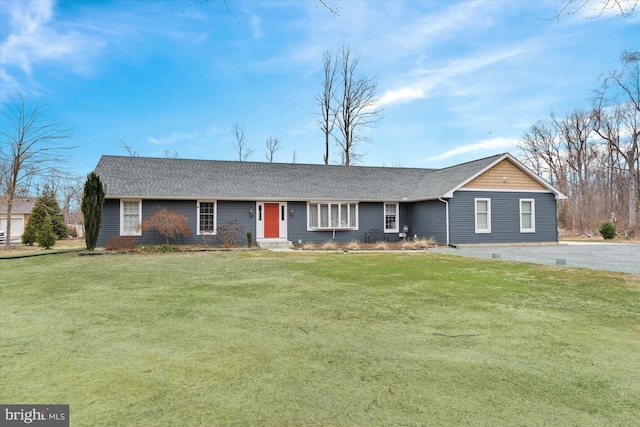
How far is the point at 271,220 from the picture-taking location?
19.1 m

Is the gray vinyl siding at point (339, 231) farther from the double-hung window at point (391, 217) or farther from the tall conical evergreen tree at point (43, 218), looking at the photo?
the tall conical evergreen tree at point (43, 218)

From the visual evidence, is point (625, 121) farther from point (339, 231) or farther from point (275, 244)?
point (275, 244)

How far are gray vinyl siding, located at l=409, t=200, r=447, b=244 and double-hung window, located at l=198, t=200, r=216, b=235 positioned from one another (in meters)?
10.7

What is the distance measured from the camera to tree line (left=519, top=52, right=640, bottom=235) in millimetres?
28594

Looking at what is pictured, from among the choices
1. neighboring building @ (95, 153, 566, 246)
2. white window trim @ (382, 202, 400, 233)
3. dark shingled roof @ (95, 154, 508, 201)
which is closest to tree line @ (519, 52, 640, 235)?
neighboring building @ (95, 153, 566, 246)

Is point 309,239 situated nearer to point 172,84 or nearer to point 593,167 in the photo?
point 172,84

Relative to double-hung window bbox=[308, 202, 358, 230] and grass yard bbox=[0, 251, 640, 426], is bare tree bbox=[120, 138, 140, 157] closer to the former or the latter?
double-hung window bbox=[308, 202, 358, 230]

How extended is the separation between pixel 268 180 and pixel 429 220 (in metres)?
8.96

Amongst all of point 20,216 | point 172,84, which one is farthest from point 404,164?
point 20,216

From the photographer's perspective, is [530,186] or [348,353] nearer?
[348,353]

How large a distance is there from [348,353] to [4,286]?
8.48 metres

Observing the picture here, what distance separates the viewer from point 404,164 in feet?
130

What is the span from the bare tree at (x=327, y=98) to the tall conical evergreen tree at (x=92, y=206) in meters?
20.6

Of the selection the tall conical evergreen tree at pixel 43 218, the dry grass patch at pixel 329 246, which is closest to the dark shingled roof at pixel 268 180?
the dry grass patch at pixel 329 246
